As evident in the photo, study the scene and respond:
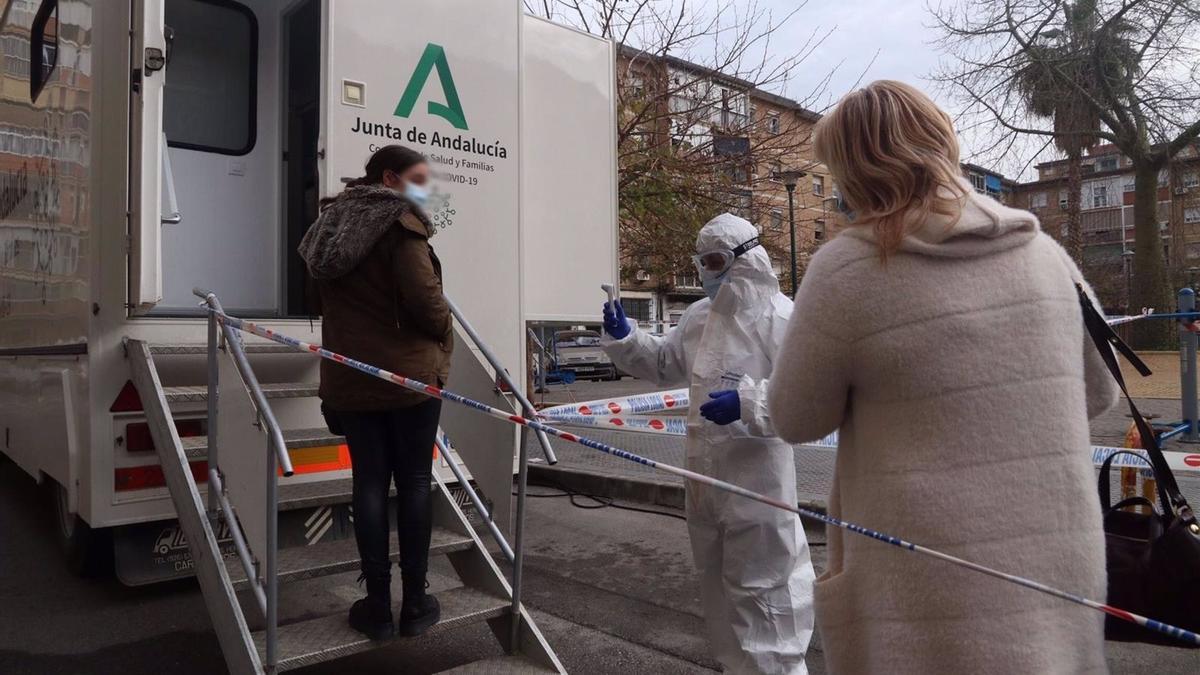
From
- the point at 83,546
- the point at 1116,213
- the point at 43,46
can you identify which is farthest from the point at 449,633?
the point at 1116,213

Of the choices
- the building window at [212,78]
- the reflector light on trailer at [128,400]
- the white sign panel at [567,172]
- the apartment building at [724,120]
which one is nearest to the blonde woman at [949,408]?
the reflector light on trailer at [128,400]

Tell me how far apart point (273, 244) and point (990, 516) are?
4921mm

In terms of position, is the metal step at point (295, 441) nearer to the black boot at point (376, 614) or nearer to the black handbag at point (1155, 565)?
the black boot at point (376, 614)

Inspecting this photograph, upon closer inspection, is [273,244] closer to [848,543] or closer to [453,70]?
[453,70]

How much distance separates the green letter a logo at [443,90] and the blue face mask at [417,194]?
61.0 inches

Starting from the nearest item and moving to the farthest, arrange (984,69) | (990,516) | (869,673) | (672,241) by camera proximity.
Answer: (990,516)
(869,673)
(672,241)
(984,69)

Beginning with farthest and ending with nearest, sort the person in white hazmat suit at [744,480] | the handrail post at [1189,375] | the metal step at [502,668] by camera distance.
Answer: the handrail post at [1189,375] → the metal step at [502,668] → the person in white hazmat suit at [744,480]

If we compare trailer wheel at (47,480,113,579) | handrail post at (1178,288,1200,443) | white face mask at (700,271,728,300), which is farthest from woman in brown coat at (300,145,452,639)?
handrail post at (1178,288,1200,443)

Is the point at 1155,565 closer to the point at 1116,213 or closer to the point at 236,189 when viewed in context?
the point at 236,189

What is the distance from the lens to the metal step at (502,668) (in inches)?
122

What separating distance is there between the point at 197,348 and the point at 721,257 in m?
2.35

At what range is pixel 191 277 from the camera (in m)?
5.22

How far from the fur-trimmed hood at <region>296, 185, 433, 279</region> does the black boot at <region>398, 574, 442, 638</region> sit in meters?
1.12

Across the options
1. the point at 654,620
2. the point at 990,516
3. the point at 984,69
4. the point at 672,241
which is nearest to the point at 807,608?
the point at 654,620
